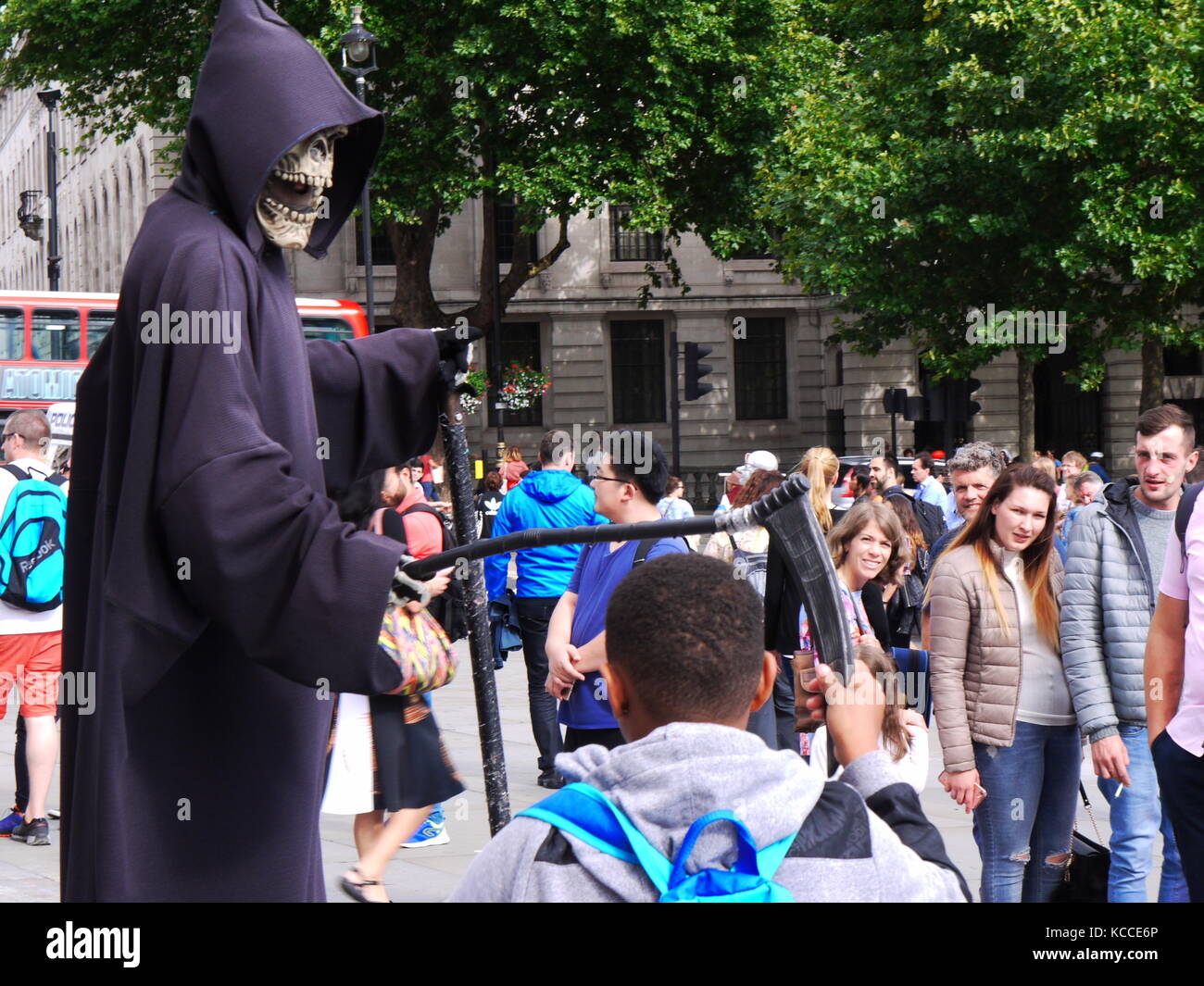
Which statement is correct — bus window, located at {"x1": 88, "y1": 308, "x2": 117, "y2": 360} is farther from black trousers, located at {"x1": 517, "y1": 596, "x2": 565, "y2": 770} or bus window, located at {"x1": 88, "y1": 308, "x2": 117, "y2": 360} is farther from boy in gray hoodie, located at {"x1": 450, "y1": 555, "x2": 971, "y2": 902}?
boy in gray hoodie, located at {"x1": 450, "y1": 555, "x2": 971, "y2": 902}

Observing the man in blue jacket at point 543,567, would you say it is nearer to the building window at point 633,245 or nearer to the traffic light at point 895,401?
the traffic light at point 895,401

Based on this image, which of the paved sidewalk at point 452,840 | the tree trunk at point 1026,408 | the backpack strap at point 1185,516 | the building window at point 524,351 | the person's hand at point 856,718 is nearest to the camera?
the person's hand at point 856,718

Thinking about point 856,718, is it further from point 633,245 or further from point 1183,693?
point 633,245

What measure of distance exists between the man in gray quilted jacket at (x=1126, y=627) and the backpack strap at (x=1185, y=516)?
4.15 ft

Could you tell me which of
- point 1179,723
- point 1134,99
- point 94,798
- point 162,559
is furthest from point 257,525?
point 1134,99

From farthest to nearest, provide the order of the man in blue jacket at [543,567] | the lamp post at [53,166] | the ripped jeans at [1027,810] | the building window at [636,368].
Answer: the building window at [636,368] < the lamp post at [53,166] < the man in blue jacket at [543,567] < the ripped jeans at [1027,810]

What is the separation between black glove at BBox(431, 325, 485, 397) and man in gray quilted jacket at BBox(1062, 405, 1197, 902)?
332 cm

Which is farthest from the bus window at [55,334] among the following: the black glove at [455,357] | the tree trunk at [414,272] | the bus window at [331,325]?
the black glove at [455,357]

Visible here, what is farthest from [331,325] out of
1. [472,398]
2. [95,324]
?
[472,398]

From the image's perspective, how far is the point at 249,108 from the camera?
2.49m

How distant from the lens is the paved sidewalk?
651 cm

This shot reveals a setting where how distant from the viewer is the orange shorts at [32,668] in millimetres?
7527

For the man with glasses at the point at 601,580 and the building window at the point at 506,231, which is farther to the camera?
the building window at the point at 506,231

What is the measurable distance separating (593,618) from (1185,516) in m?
2.51
